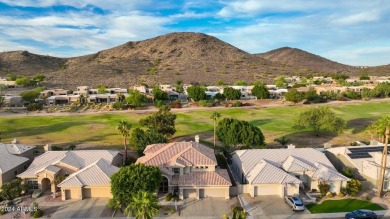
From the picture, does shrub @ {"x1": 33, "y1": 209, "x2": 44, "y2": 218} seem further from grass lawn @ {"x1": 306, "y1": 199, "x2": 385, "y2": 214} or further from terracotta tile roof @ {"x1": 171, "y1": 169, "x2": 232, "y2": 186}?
grass lawn @ {"x1": 306, "y1": 199, "x2": 385, "y2": 214}

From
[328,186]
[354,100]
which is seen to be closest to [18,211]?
[328,186]

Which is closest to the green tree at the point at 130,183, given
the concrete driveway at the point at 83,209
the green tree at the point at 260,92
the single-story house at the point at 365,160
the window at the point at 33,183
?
the concrete driveway at the point at 83,209

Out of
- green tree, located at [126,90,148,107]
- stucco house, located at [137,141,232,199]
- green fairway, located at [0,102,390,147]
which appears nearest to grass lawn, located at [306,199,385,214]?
stucco house, located at [137,141,232,199]

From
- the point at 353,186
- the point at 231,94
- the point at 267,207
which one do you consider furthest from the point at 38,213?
the point at 231,94

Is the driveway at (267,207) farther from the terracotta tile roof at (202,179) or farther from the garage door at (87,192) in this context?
the garage door at (87,192)

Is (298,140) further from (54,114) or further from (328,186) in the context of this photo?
(54,114)

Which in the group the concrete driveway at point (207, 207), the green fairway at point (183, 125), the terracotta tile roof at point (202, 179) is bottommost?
the concrete driveway at point (207, 207)
